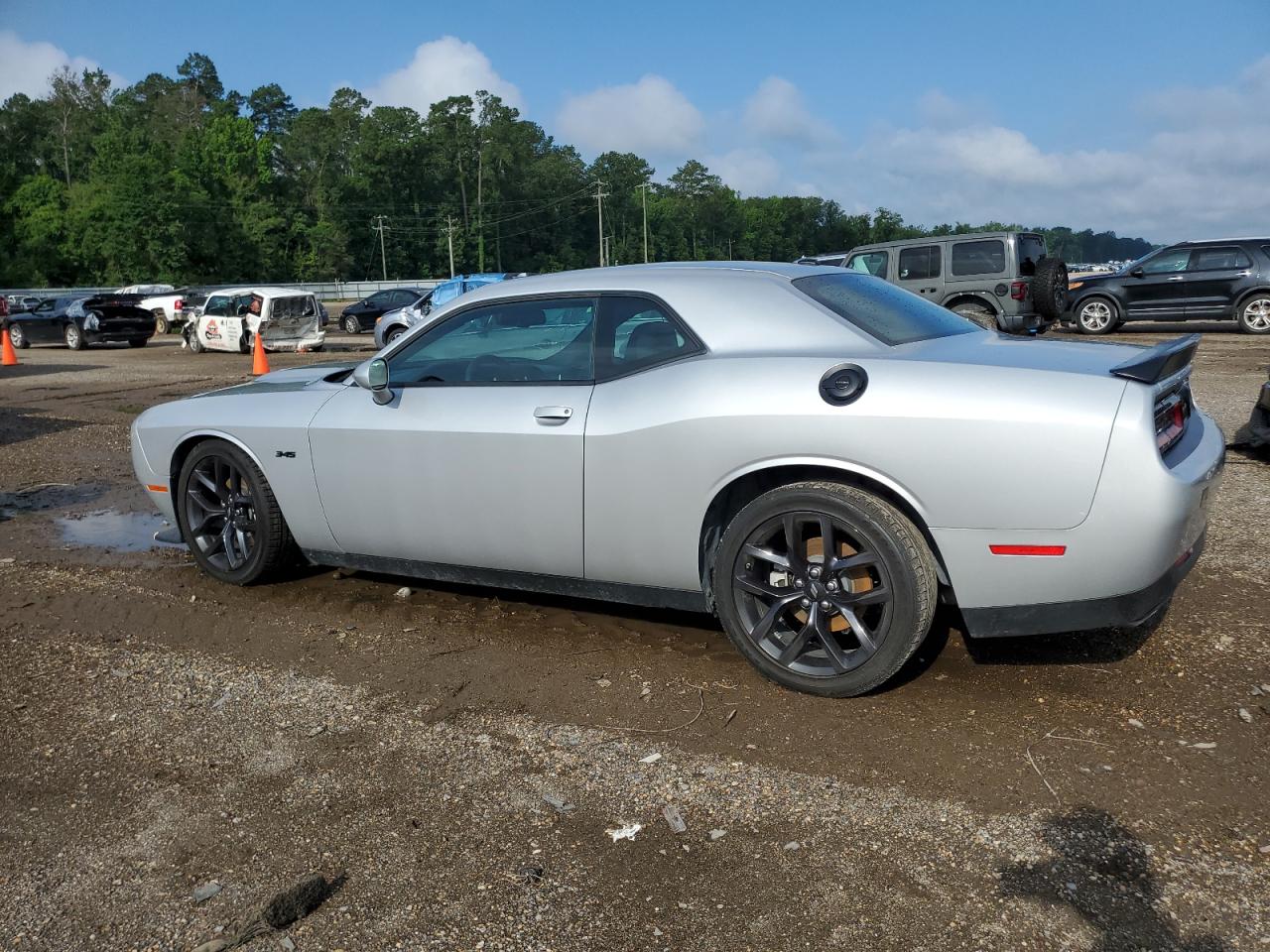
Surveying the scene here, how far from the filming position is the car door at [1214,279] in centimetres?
1870

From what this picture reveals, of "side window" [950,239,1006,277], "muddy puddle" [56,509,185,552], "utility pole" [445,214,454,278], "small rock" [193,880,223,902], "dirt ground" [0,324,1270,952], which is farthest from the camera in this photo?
"utility pole" [445,214,454,278]

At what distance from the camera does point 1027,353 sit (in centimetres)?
372

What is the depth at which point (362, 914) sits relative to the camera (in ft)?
8.29

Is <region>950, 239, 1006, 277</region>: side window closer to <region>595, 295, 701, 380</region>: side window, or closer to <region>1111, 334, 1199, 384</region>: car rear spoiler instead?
<region>1111, 334, 1199, 384</region>: car rear spoiler

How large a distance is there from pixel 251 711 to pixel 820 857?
2166 millimetres

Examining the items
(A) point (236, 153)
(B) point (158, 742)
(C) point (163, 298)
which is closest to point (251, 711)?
(B) point (158, 742)

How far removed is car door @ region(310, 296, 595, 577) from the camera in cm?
410

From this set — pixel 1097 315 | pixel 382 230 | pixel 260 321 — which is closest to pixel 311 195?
pixel 382 230

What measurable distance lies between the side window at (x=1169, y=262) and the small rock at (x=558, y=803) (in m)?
19.6

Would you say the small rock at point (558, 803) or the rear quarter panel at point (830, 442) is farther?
the rear quarter panel at point (830, 442)

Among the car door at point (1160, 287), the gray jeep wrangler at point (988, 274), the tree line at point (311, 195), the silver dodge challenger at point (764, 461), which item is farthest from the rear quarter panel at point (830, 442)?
the tree line at point (311, 195)

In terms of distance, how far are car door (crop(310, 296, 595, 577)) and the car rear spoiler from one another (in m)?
1.89

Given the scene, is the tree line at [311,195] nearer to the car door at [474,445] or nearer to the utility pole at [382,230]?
the utility pole at [382,230]

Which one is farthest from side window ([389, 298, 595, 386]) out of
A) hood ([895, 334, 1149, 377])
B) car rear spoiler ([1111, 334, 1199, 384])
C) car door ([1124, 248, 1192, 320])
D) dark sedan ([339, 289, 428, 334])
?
dark sedan ([339, 289, 428, 334])
